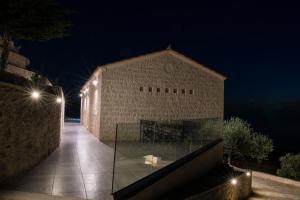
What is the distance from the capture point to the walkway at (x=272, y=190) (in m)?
11.5

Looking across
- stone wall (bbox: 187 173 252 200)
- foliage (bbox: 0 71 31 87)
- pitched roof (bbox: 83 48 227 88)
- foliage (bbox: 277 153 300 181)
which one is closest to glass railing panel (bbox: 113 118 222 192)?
stone wall (bbox: 187 173 252 200)

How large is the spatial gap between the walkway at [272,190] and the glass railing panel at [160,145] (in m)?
3.33

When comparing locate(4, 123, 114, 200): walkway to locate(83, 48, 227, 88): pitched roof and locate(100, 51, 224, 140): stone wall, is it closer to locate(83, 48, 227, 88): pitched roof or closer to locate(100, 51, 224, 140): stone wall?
locate(100, 51, 224, 140): stone wall

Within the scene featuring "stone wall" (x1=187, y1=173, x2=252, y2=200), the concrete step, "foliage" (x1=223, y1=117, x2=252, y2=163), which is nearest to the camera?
the concrete step

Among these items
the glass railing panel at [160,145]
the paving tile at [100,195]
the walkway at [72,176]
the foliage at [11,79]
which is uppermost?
the foliage at [11,79]

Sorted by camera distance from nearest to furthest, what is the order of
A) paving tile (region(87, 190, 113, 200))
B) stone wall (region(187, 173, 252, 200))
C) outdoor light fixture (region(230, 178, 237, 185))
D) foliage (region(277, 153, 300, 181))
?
paving tile (region(87, 190, 113, 200)), stone wall (region(187, 173, 252, 200)), outdoor light fixture (region(230, 178, 237, 185)), foliage (region(277, 153, 300, 181))

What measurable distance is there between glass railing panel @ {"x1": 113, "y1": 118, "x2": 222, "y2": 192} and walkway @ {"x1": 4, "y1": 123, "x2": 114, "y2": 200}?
0.45m

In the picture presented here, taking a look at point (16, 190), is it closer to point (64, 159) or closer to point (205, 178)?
point (64, 159)

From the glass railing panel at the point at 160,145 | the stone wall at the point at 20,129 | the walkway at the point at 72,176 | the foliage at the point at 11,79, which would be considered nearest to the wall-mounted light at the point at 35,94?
the stone wall at the point at 20,129

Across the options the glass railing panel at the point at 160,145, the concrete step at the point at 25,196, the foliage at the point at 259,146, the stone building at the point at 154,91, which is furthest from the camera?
the foliage at the point at 259,146

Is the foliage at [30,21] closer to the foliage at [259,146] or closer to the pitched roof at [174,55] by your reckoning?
the pitched roof at [174,55]

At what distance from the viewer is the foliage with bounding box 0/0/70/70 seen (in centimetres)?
1086

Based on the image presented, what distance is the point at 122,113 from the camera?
15.3 m

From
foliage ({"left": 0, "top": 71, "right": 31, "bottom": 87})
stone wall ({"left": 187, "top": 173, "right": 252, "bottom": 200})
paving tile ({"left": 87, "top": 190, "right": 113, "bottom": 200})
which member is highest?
foliage ({"left": 0, "top": 71, "right": 31, "bottom": 87})
